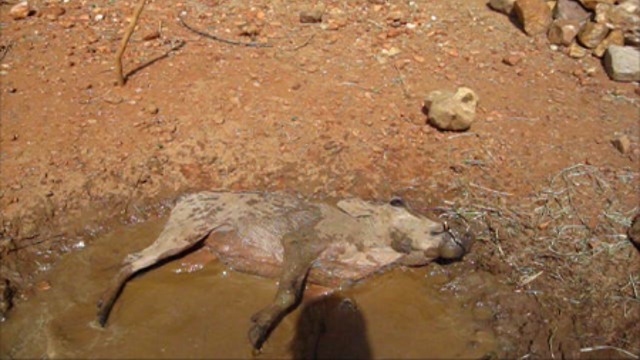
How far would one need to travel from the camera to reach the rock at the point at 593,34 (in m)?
5.41

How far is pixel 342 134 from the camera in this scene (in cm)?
464

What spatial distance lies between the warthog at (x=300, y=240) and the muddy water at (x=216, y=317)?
119mm

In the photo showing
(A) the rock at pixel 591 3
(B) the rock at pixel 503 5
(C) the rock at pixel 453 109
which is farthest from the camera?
(B) the rock at pixel 503 5

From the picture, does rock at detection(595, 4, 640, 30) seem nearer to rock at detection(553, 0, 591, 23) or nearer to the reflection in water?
rock at detection(553, 0, 591, 23)

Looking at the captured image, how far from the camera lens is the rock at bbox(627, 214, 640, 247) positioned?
3928mm

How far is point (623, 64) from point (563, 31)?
612 millimetres

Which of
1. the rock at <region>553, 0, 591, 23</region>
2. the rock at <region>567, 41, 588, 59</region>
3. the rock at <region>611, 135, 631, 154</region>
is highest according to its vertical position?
the rock at <region>553, 0, 591, 23</region>

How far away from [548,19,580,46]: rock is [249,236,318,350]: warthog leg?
336cm

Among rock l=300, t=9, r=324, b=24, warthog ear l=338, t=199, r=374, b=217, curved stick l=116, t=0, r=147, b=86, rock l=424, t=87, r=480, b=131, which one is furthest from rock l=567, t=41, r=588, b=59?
curved stick l=116, t=0, r=147, b=86

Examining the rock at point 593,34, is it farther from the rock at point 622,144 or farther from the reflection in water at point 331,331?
the reflection in water at point 331,331

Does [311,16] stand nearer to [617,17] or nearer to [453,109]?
[453,109]

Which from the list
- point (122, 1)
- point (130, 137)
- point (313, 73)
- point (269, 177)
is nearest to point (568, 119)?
point (313, 73)

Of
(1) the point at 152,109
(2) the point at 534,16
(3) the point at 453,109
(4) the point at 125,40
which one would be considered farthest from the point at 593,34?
(4) the point at 125,40

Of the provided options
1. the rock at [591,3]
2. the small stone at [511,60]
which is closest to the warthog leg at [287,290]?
the small stone at [511,60]
